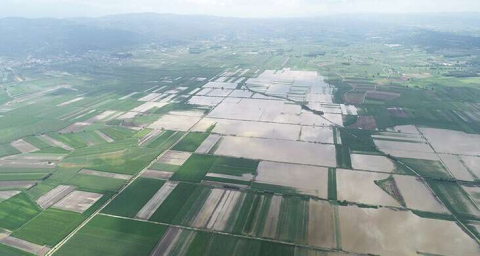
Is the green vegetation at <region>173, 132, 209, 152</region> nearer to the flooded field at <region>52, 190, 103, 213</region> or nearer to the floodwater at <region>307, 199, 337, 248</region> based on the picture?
the flooded field at <region>52, 190, 103, 213</region>

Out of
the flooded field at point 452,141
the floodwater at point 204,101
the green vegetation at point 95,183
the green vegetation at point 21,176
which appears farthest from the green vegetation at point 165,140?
the flooded field at point 452,141

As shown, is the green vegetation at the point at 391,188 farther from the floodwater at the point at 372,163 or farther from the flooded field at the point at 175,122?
the flooded field at the point at 175,122

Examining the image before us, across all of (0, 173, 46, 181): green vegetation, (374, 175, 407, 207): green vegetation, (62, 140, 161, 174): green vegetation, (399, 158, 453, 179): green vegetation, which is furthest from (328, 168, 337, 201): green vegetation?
(0, 173, 46, 181): green vegetation

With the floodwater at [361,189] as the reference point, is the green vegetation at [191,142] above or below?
above

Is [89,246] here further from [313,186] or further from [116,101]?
[116,101]

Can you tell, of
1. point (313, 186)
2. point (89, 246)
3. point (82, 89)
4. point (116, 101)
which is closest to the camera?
point (89, 246)

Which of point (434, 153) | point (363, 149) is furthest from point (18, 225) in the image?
point (434, 153)
